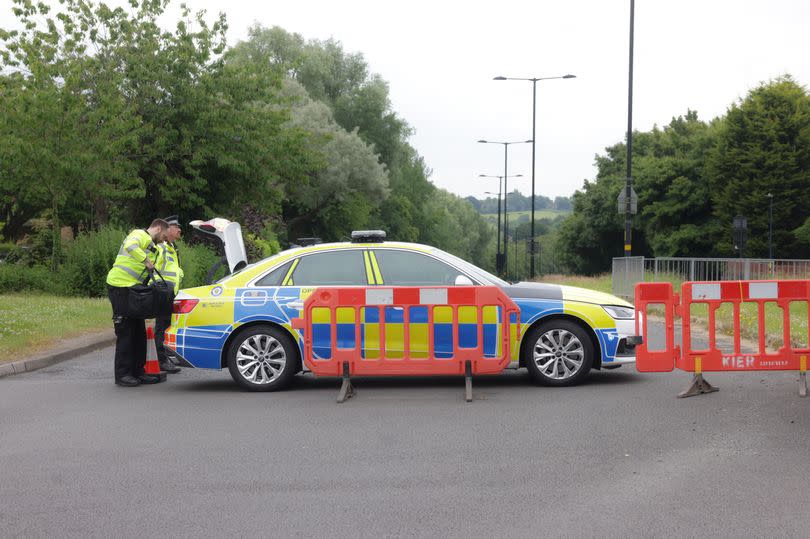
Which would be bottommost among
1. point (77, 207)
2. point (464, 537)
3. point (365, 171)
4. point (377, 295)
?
point (464, 537)

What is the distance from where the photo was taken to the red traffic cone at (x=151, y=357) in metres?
11.4

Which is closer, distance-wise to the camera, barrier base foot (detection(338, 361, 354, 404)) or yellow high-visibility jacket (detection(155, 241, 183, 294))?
barrier base foot (detection(338, 361, 354, 404))

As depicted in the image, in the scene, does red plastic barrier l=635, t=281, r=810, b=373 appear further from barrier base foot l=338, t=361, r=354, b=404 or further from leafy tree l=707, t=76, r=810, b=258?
leafy tree l=707, t=76, r=810, b=258

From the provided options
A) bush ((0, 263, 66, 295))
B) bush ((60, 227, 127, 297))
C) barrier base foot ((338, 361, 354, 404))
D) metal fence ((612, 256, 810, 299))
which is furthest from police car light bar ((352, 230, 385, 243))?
bush ((0, 263, 66, 295))

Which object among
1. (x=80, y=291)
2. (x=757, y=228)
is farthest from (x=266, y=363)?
(x=757, y=228)

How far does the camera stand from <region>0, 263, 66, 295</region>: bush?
81.8ft

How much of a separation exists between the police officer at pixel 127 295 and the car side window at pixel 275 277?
133 cm

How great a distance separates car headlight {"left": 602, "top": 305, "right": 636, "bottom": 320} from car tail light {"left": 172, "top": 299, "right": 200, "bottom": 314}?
4110mm

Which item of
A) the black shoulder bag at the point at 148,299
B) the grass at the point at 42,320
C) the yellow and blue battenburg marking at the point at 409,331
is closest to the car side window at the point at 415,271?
the yellow and blue battenburg marking at the point at 409,331

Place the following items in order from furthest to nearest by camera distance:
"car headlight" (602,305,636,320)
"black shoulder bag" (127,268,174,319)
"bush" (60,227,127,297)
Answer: "bush" (60,227,127,297) → "black shoulder bag" (127,268,174,319) → "car headlight" (602,305,636,320)

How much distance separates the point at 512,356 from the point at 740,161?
53.5m

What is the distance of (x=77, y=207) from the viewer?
Result: 3419 centimetres

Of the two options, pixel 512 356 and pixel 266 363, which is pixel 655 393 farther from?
pixel 266 363

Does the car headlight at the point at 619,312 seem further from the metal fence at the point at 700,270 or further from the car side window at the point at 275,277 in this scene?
the metal fence at the point at 700,270
